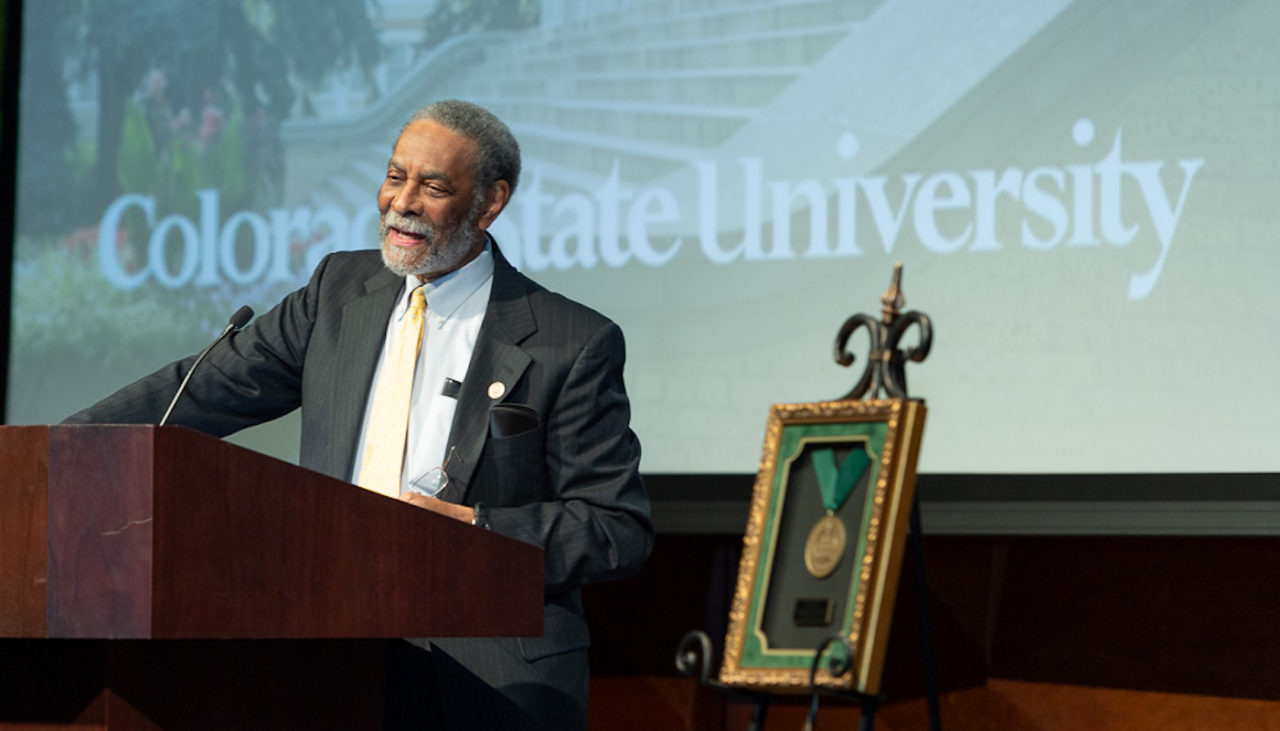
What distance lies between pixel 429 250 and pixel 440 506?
0.60 m

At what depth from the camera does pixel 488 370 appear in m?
2.41

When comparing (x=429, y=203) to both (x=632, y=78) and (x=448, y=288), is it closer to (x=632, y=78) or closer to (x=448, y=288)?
(x=448, y=288)

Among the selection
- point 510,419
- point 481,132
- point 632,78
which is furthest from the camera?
point 632,78

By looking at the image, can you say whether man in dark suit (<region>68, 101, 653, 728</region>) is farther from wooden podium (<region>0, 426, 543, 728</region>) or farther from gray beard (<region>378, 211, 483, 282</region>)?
wooden podium (<region>0, 426, 543, 728</region>)

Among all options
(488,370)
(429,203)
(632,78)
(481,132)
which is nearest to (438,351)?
(488,370)

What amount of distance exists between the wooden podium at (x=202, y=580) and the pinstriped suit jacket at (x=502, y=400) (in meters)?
0.39

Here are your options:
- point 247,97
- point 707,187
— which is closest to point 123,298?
point 247,97

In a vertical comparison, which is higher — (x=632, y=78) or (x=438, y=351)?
(x=632, y=78)

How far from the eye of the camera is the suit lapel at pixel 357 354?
7.83 ft

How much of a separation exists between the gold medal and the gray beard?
982 millimetres

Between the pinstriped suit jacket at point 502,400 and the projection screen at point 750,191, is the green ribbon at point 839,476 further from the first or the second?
the projection screen at point 750,191

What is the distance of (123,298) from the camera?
14.1 feet

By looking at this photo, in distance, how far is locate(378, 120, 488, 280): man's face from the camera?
2.51 metres

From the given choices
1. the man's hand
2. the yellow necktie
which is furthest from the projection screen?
the man's hand
